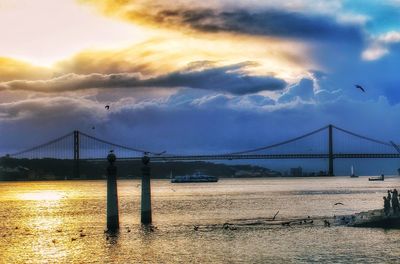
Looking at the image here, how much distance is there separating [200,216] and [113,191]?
973 inches

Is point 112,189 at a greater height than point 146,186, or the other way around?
point 146,186

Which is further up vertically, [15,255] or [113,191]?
[113,191]

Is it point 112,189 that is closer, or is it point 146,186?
point 112,189

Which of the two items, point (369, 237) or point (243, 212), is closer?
point (369, 237)

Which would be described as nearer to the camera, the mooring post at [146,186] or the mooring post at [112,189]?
the mooring post at [112,189]

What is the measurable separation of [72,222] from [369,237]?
110 ft

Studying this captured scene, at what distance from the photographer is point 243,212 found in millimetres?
79500

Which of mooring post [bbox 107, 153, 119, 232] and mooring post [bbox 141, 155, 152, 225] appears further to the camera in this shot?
mooring post [bbox 141, 155, 152, 225]

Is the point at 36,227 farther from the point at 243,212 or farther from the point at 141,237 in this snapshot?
the point at 243,212

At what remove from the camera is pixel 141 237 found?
52.1m

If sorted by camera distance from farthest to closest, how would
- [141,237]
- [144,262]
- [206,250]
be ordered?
[141,237], [206,250], [144,262]

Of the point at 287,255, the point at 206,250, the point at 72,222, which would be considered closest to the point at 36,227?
the point at 72,222

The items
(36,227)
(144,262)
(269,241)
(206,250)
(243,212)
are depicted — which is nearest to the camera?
(144,262)

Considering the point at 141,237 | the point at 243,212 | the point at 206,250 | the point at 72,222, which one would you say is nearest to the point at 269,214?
the point at 243,212
